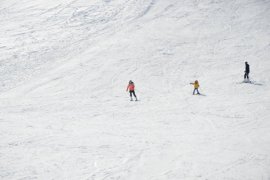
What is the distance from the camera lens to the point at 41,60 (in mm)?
30500

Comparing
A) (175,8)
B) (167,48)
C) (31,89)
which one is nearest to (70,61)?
(31,89)

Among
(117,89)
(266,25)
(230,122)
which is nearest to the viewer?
(230,122)

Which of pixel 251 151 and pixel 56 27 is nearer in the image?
pixel 251 151

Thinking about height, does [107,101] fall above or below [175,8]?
below

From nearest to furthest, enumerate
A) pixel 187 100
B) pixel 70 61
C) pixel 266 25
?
pixel 187 100, pixel 70 61, pixel 266 25

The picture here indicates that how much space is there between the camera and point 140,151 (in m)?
13.1

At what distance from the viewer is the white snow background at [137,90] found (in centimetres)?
1225

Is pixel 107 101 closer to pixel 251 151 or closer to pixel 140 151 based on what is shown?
pixel 140 151

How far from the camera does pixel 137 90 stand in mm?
23656

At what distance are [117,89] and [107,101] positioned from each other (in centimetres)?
267

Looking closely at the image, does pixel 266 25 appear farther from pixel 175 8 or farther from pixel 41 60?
pixel 41 60

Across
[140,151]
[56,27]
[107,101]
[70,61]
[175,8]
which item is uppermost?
[175,8]

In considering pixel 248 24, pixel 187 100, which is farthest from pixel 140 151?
pixel 248 24

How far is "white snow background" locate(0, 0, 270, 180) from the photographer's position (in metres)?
12.2
